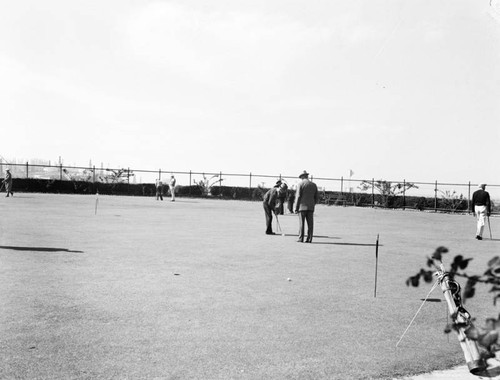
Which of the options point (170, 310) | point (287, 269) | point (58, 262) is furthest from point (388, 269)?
point (58, 262)

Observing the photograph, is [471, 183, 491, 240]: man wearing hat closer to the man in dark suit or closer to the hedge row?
the man in dark suit

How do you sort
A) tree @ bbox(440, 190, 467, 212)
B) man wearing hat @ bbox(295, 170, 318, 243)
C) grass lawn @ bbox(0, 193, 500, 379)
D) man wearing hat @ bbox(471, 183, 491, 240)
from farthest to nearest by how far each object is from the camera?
tree @ bbox(440, 190, 467, 212) → man wearing hat @ bbox(471, 183, 491, 240) → man wearing hat @ bbox(295, 170, 318, 243) → grass lawn @ bbox(0, 193, 500, 379)

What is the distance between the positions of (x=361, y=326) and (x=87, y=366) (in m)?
3.09

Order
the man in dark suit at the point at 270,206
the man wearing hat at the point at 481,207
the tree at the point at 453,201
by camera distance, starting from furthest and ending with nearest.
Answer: the tree at the point at 453,201, the man wearing hat at the point at 481,207, the man in dark suit at the point at 270,206

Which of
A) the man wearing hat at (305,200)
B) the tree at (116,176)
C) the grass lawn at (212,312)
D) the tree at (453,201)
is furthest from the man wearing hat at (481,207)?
the tree at (116,176)

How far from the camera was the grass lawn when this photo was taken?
196 inches

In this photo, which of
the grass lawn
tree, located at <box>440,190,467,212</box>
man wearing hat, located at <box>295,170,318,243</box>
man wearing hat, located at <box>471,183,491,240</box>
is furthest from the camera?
tree, located at <box>440,190,467,212</box>

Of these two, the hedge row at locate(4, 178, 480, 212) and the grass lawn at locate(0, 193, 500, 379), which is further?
the hedge row at locate(4, 178, 480, 212)

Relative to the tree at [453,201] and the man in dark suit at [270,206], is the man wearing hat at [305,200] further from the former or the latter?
the tree at [453,201]

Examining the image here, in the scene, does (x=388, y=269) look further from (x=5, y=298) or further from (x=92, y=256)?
(x=5, y=298)

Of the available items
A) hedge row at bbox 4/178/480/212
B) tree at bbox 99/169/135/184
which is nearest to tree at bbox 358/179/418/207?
hedge row at bbox 4/178/480/212

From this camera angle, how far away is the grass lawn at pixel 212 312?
4977 mm

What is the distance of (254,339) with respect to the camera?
226 inches

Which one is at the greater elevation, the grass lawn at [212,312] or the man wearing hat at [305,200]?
the man wearing hat at [305,200]
